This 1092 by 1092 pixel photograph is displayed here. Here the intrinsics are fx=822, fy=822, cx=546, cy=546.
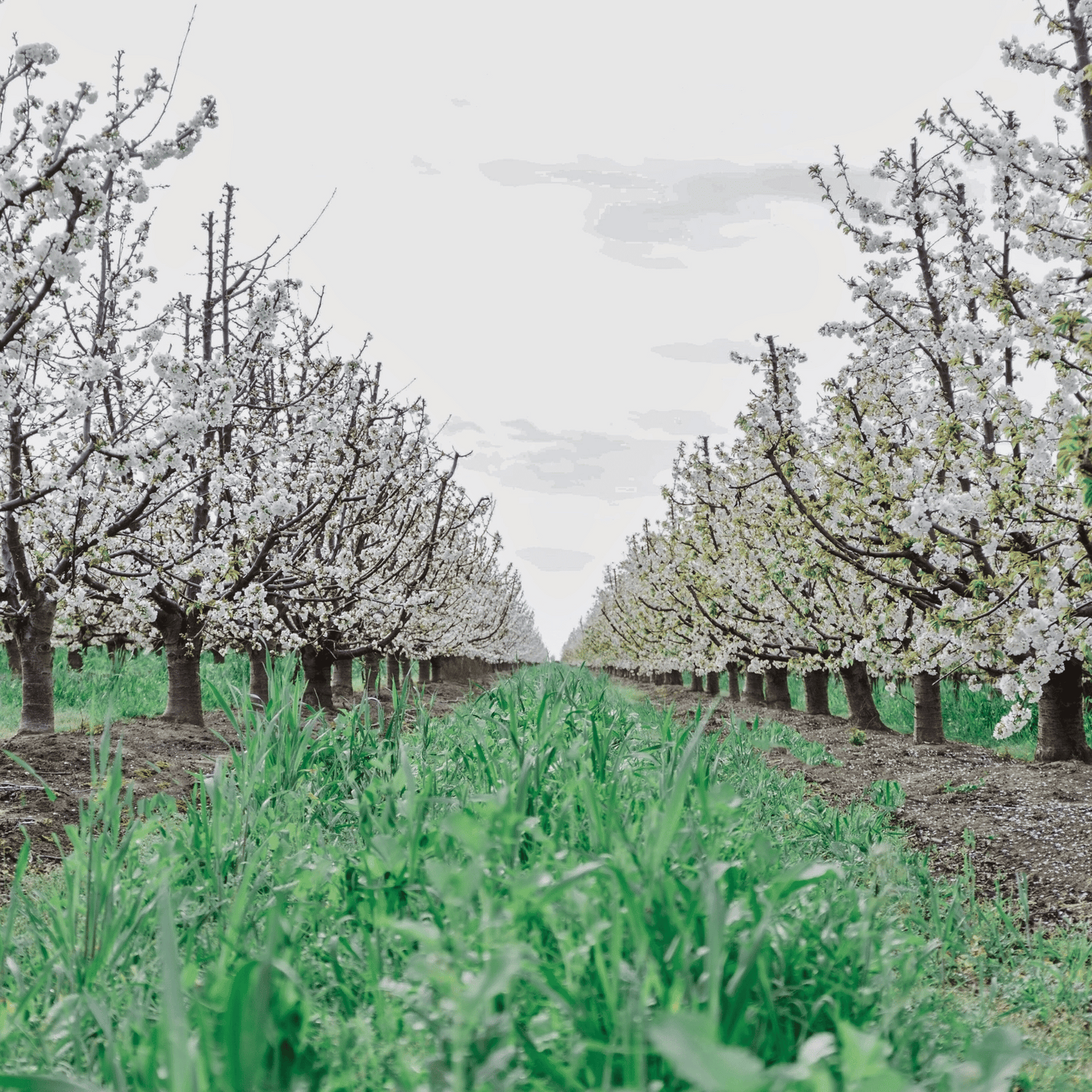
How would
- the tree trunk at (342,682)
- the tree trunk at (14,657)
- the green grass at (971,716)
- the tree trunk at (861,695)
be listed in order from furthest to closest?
the tree trunk at (14,657) → the tree trunk at (342,682) → the tree trunk at (861,695) → the green grass at (971,716)

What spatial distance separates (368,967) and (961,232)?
815 cm

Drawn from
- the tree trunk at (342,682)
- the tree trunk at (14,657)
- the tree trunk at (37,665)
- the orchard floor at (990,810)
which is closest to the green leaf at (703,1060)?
the orchard floor at (990,810)

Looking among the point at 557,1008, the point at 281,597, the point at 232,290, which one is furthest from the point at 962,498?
the point at 281,597

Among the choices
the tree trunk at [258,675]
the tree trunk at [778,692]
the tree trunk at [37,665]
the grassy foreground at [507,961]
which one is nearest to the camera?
the grassy foreground at [507,961]

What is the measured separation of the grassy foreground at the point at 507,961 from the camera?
5.02 feet

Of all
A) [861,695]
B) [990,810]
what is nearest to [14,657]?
[861,695]

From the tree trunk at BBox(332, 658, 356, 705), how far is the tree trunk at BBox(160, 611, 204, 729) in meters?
4.17

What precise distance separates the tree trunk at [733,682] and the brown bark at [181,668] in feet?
49.4

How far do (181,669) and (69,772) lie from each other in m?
3.99

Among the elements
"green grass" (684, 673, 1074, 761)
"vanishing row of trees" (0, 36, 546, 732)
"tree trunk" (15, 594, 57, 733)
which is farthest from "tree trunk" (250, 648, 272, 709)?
"green grass" (684, 673, 1074, 761)

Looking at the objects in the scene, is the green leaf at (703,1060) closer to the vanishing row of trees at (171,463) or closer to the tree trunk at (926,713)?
the vanishing row of trees at (171,463)

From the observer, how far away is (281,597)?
1052 centimetres

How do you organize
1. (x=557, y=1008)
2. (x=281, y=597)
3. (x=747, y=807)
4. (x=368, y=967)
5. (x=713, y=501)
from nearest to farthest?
1. (x=557, y=1008)
2. (x=368, y=967)
3. (x=747, y=807)
4. (x=281, y=597)
5. (x=713, y=501)

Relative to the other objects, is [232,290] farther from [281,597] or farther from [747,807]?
[747,807]
